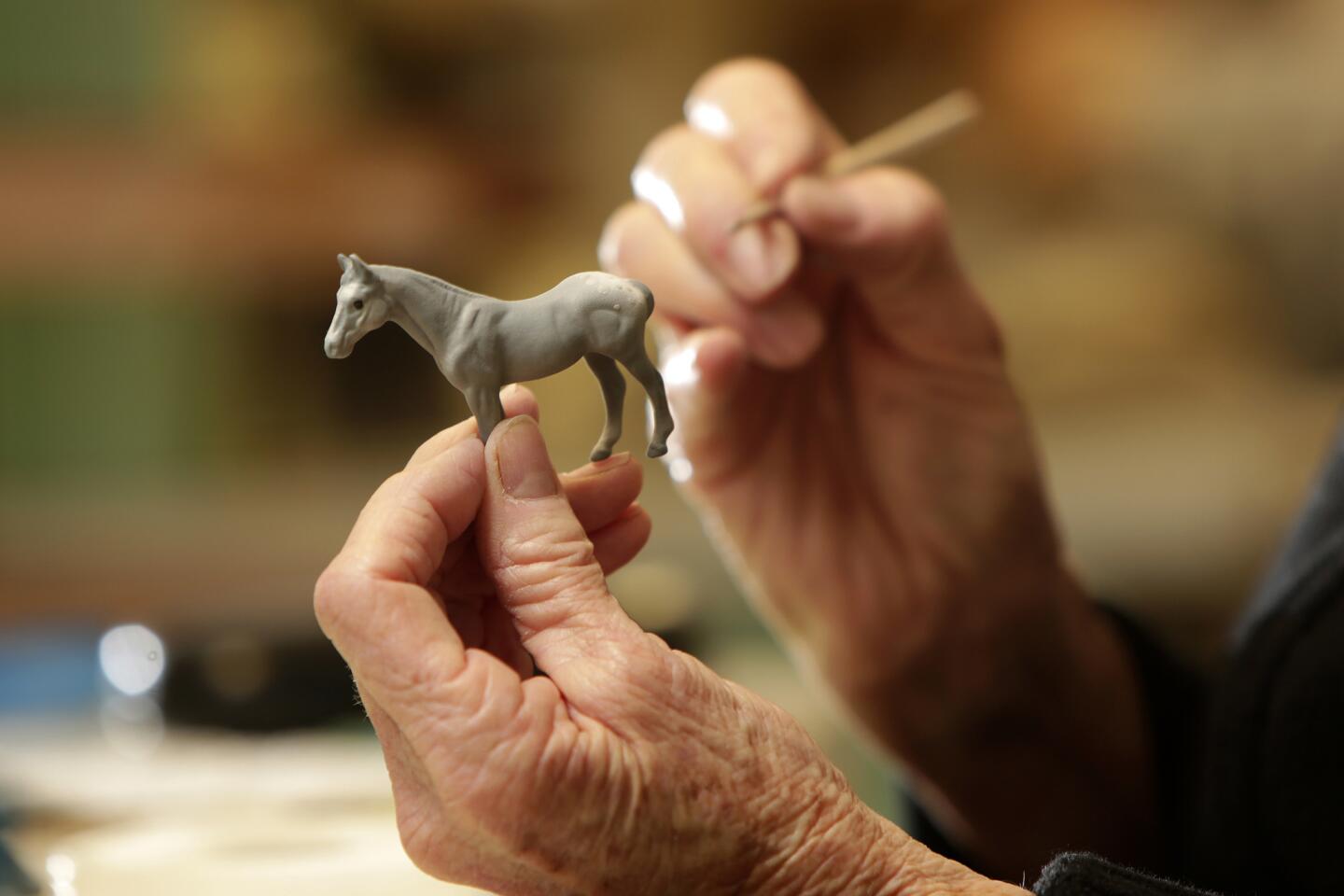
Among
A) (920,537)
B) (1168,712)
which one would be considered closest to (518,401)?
(920,537)

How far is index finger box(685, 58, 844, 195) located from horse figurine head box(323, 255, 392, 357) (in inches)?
10.5

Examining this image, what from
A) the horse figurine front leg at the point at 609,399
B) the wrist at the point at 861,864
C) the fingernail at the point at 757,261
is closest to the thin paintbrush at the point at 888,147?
the fingernail at the point at 757,261

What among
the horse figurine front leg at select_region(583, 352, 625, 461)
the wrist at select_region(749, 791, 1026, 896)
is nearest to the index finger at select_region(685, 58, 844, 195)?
the horse figurine front leg at select_region(583, 352, 625, 461)

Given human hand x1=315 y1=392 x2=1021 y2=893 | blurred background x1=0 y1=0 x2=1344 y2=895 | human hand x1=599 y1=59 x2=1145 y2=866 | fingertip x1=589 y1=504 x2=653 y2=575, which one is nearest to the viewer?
human hand x1=315 y1=392 x2=1021 y2=893

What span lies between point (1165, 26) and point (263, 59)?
45.5 inches

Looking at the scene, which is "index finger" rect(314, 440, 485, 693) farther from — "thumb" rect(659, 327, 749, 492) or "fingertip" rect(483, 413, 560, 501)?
"thumb" rect(659, 327, 749, 492)

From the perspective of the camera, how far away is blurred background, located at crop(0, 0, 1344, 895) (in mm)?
1104

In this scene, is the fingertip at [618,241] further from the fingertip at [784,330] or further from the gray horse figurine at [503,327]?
the gray horse figurine at [503,327]

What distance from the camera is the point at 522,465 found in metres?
0.36

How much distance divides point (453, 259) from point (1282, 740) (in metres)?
0.90

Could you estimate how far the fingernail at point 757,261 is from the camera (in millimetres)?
555

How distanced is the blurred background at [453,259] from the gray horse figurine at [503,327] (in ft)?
1.35

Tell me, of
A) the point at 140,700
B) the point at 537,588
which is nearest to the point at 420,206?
the point at 140,700

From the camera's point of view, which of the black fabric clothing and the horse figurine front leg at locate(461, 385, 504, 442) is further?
the black fabric clothing
